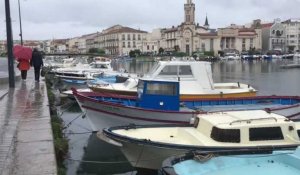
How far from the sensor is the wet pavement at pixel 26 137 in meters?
8.37

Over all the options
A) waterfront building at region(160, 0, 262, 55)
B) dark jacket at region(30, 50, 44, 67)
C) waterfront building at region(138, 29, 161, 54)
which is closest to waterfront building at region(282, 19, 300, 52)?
waterfront building at region(160, 0, 262, 55)

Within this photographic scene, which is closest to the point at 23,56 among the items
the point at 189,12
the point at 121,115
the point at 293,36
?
the point at 121,115

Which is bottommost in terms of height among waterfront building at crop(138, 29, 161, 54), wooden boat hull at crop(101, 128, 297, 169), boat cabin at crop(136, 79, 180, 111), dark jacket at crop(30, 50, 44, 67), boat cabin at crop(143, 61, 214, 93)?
wooden boat hull at crop(101, 128, 297, 169)

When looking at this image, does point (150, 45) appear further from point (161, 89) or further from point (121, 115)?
point (161, 89)

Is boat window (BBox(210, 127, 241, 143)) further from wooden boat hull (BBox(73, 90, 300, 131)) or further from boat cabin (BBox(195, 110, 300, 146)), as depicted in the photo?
wooden boat hull (BBox(73, 90, 300, 131))

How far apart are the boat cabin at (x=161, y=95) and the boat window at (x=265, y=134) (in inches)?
206

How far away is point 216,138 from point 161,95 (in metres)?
5.28

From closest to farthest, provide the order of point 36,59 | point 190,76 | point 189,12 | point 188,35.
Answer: point 190,76, point 36,59, point 188,35, point 189,12

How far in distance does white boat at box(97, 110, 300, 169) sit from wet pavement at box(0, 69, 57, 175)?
2386 mm

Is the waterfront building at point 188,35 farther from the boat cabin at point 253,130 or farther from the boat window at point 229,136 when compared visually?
the boat window at point 229,136

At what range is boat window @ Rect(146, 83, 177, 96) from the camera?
53.5ft

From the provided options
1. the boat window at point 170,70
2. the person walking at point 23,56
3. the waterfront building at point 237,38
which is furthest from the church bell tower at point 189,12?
the boat window at point 170,70

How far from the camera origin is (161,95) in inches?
648

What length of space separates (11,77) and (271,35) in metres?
163
